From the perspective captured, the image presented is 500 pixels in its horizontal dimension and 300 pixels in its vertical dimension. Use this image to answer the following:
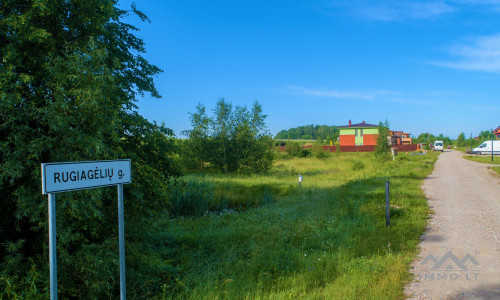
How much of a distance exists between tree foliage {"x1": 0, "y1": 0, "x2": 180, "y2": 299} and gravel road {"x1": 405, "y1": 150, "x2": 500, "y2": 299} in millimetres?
4066

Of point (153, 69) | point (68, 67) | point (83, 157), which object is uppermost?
point (153, 69)

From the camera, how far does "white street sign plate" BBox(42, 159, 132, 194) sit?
9.04ft

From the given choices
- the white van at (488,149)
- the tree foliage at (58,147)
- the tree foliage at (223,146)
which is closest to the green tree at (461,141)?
the white van at (488,149)

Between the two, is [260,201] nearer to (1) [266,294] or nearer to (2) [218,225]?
(2) [218,225]

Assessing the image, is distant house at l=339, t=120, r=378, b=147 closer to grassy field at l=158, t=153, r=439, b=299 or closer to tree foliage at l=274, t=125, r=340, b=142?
grassy field at l=158, t=153, r=439, b=299

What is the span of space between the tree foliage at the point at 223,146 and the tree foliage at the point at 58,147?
17557 mm

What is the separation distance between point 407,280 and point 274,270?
1.99 m

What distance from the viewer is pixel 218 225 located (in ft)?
31.1

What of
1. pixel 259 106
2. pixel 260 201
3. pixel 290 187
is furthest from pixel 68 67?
pixel 259 106

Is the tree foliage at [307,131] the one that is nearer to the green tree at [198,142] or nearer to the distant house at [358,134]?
the distant house at [358,134]

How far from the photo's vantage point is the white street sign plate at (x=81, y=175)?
9.04 ft

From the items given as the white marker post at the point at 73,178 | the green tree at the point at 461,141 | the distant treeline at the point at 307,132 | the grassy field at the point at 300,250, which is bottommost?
the grassy field at the point at 300,250

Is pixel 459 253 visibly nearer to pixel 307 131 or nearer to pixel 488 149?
pixel 488 149
